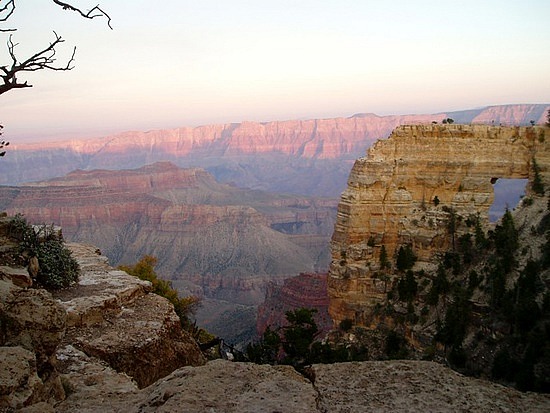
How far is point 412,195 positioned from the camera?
3159 centimetres

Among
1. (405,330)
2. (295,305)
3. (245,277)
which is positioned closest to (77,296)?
(405,330)

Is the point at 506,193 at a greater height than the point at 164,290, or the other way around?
the point at 164,290

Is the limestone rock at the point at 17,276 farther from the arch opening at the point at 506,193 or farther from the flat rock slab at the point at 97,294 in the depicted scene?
the arch opening at the point at 506,193

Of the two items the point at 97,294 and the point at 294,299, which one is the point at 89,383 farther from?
the point at 294,299

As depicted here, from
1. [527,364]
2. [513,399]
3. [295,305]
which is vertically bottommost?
[295,305]

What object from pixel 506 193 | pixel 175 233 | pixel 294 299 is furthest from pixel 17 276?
pixel 506 193

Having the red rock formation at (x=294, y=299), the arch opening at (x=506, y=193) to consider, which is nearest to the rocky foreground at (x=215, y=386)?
the red rock formation at (x=294, y=299)

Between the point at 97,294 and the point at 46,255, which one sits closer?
the point at 97,294

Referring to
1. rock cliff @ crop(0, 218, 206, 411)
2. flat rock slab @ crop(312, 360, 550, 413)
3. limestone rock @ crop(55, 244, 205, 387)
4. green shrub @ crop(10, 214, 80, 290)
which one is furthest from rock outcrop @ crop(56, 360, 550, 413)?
green shrub @ crop(10, 214, 80, 290)

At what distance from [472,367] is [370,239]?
1213 centimetres

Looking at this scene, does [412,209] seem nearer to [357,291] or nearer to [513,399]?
[357,291]

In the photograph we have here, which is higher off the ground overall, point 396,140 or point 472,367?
point 396,140

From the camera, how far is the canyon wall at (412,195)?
97.1ft

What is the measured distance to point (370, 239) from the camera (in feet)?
102
